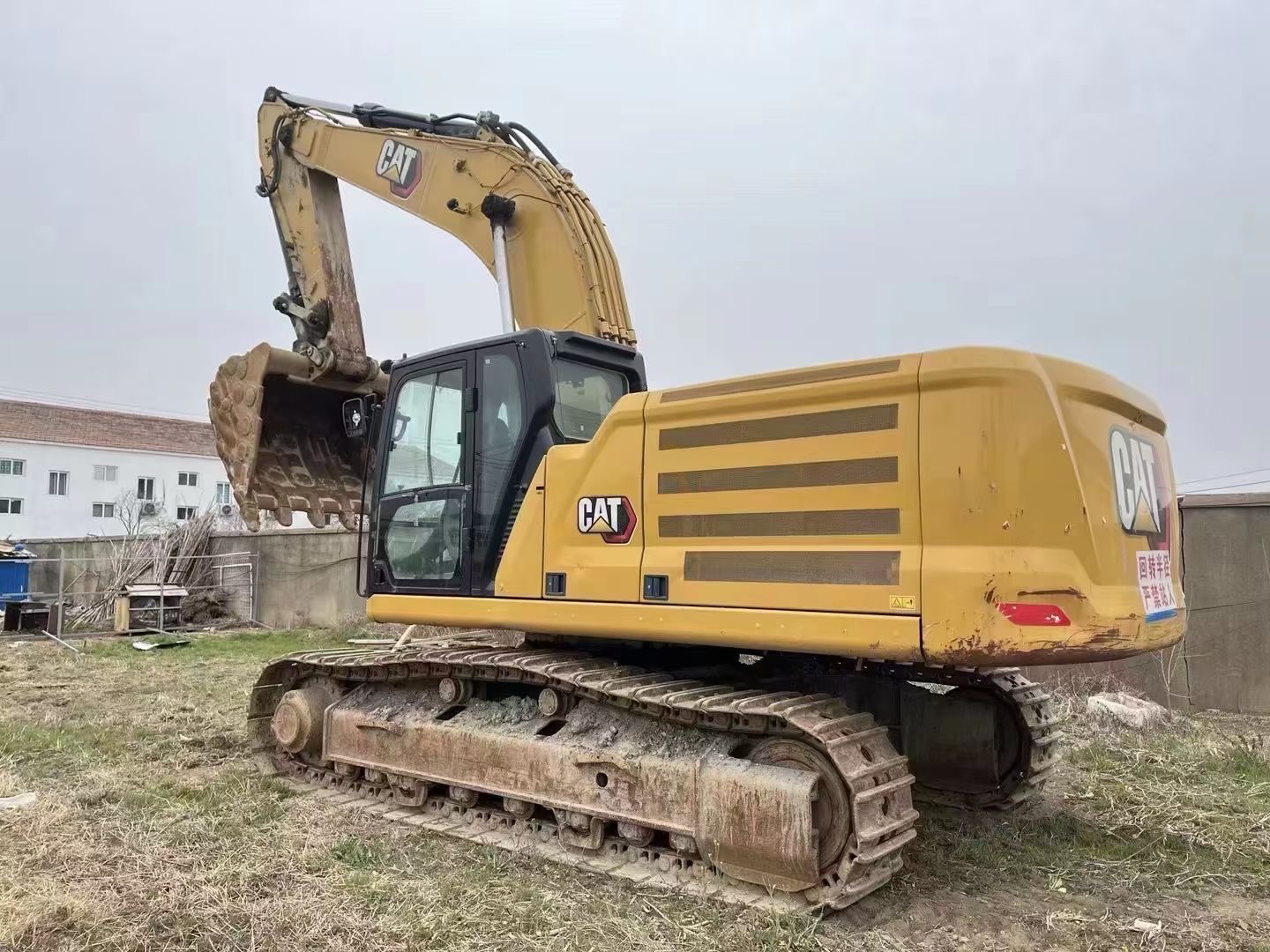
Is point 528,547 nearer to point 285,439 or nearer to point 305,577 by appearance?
point 285,439

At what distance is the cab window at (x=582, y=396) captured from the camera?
17.7ft

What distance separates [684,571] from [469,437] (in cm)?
172

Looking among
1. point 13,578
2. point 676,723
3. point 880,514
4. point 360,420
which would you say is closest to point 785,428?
point 880,514

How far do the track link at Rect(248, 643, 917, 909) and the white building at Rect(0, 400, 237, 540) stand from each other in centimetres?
4018

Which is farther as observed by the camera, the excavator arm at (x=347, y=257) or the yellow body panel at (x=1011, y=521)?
the excavator arm at (x=347, y=257)

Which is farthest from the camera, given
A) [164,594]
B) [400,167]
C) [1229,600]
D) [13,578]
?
[13,578]

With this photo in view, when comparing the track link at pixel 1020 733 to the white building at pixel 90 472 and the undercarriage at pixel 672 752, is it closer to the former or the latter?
the undercarriage at pixel 672 752

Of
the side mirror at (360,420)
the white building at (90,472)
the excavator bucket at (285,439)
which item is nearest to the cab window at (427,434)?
the side mirror at (360,420)

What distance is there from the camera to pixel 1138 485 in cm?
432

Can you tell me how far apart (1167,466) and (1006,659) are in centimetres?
191

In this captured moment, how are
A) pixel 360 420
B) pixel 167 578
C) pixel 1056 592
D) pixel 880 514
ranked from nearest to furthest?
pixel 1056 592
pixel 880 514
pixel 360 420
pixel 167 578

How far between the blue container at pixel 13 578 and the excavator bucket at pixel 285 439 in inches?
566

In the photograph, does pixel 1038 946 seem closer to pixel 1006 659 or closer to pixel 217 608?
pixel 1006 659

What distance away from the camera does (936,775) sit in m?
5.73
